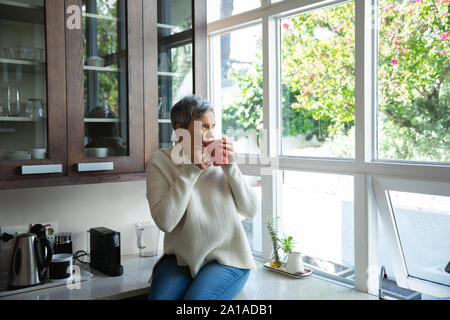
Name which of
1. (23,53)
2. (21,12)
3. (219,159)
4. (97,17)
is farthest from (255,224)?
(21,12)

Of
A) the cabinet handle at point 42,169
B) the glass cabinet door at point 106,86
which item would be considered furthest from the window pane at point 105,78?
the cabinet handle at point 42,169

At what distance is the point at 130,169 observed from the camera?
7.04ft

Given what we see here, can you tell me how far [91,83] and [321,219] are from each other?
1318 mm

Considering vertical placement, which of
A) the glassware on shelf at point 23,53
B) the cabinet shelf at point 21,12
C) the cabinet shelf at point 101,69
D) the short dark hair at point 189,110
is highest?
the cabinet shelf at point 21,12

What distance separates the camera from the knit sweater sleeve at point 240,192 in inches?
74.2

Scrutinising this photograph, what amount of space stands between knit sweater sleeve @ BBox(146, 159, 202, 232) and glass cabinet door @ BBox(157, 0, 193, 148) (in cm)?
48

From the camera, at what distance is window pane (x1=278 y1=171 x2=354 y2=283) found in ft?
6.89

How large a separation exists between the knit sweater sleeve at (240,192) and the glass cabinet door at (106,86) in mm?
533

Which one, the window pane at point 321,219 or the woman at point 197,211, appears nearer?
the woman at point 197,211

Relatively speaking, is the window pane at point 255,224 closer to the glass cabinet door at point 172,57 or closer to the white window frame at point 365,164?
the white window frame at point 365,164
